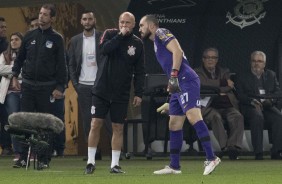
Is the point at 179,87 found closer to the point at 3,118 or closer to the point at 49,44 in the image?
the point at 49,44

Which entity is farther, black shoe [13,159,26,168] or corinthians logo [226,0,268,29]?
corinthians logo [226,0,268,29]

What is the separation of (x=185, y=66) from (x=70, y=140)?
7400mm

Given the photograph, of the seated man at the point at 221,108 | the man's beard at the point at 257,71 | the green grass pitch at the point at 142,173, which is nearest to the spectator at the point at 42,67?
the green grass pitch at the point at 142,173

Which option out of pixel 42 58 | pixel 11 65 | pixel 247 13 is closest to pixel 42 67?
pixel 42 58

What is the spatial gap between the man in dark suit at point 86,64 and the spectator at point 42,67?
7.94ft

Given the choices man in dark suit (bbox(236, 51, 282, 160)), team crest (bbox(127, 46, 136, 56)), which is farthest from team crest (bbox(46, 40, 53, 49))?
man in dark suit (bbox(236, 51, 282, 160))

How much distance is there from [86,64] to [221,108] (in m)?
2.54

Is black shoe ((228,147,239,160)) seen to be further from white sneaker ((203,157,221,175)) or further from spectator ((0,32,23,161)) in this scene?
white sneaker ((203,157,221,175))

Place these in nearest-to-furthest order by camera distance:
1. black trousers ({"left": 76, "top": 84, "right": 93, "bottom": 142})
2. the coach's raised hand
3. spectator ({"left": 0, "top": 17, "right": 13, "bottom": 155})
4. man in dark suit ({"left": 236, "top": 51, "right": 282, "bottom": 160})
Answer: the coach's raised hand, black trousers ({"left": 76, "top": 84, "right": 93, "bottom": 142}), man in dark suit ({"left": 236, "top": 51, "right": 282, "bottom": 160}), spectator ({"left": 0, "top": 17, "right": 13, "bottom": 155})

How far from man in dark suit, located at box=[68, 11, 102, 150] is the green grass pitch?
0.90 m

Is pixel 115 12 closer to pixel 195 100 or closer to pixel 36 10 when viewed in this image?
pixel 36 10

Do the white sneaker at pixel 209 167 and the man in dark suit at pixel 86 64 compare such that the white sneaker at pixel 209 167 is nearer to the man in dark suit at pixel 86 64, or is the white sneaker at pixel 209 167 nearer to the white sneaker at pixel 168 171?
the white sneaker at pixel 168 171

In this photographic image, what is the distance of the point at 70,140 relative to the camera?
69.3 feet

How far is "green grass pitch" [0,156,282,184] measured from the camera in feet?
40.4
